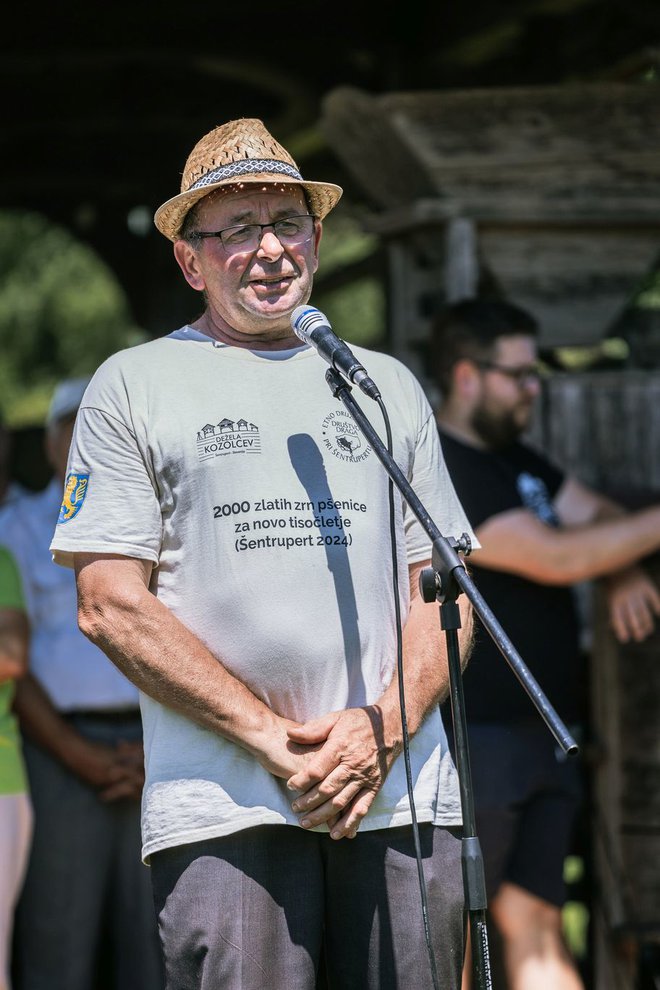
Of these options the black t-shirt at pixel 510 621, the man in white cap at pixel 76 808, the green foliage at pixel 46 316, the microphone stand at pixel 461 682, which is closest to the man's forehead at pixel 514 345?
the black t-shirt at pixel 510 621

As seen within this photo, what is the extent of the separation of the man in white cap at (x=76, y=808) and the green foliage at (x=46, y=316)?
33.8 ft

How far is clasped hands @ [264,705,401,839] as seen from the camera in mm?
2518

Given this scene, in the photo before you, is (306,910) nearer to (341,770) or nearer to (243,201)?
(341,770)

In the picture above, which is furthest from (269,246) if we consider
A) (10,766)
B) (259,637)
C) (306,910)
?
(10,766)

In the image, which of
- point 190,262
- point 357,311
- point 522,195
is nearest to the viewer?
point 190,262

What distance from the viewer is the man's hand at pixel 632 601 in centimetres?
Answer: 450

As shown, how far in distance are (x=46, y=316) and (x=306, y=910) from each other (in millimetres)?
13073

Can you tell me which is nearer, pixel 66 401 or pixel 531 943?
pixel 531 943

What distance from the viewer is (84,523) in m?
2.61

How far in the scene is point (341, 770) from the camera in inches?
99.3

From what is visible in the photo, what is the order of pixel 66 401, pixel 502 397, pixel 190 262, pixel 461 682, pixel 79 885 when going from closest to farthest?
pixel 461 682
pixel 190 262
pixel 502 397
pixel 79 885
pixel 66 401

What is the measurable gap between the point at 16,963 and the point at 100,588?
2.58 metres

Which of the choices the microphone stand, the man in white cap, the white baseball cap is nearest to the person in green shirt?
the man in white cap

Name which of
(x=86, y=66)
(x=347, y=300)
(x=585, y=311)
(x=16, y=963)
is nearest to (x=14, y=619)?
(x=16, y=963)
